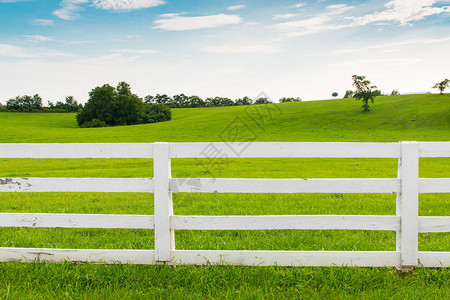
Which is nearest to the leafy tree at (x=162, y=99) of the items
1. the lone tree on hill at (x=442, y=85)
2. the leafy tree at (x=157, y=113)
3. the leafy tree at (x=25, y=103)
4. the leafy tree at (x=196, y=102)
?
the leafy tree at (x=196, y=102)

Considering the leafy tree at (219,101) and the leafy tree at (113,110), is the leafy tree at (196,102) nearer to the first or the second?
the leafy tree at (219,101)

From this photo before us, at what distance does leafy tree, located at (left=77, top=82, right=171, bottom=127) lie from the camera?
73.8m

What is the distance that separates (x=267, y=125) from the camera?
171 ft

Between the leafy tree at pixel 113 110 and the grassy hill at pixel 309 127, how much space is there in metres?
17.8

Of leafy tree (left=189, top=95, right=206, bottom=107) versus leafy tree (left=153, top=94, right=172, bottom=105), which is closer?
leafy tree (left=189, top=95, right=206, bottom=107)

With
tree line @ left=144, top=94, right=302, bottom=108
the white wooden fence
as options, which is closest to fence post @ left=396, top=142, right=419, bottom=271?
the white wooden fence

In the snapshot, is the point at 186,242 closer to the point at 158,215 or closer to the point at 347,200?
the point at 158,215

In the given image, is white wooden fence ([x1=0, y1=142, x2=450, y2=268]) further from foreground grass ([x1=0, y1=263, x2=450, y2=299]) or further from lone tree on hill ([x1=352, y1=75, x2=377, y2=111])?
lone tree on hill ([x1=352, y1=75, x2=377, y2=111])

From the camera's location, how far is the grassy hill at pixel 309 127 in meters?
42.3

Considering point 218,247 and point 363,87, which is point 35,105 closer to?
point 363,87

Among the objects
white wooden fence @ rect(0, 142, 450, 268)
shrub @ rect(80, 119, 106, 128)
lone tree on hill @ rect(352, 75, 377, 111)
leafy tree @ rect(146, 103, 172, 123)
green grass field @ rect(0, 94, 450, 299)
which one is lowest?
green grass field @ rect(0, 94, 450, 299)

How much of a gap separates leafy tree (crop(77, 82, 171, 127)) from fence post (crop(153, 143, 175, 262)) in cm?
7325

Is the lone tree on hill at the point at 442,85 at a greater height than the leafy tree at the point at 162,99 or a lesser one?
lesser

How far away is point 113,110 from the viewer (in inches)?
2945
